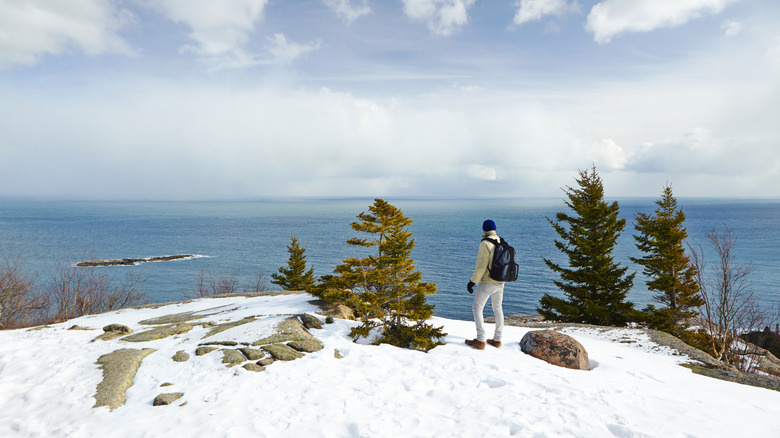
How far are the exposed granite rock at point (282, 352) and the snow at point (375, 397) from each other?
0.74 ft

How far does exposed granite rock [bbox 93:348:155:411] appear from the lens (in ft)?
21.5

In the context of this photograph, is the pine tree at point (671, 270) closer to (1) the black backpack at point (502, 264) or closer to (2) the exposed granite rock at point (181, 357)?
(1) the black backpack at point (502, 264)

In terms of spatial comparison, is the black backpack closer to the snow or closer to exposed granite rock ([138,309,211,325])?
the snow

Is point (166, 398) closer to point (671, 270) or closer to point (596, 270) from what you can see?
point (596, 270)

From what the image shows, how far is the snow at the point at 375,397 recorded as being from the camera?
5.57m

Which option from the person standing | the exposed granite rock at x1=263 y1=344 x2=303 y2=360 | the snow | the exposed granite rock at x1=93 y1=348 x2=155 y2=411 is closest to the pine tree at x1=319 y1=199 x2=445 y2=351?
the snow

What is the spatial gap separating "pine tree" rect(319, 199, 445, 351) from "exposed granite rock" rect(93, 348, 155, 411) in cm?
495

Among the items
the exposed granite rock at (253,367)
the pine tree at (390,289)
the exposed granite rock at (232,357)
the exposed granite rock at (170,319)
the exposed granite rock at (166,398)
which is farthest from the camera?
the exposed granite rock at (170,319)

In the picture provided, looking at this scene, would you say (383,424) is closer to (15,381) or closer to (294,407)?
(294,407)

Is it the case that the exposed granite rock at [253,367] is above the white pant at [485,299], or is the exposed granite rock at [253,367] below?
below

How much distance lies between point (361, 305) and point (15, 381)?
746cm

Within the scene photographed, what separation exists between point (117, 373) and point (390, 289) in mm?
6513

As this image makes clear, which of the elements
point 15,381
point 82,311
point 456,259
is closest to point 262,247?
point 456,259

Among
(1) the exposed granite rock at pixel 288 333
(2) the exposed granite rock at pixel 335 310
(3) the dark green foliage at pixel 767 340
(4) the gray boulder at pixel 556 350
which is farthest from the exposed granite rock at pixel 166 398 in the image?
(3) the dark green foliage at pixel 767 340
